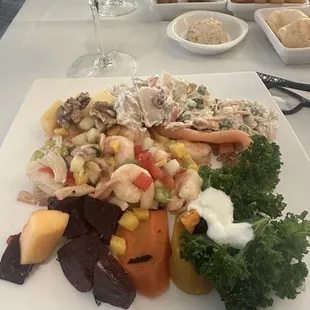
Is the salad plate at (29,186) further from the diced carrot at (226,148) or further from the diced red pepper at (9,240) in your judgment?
the diced carrot at (226,148)

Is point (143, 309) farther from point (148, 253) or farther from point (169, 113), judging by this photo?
point (169, 113)

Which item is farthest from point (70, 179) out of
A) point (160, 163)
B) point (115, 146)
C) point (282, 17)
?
point (282, 17)

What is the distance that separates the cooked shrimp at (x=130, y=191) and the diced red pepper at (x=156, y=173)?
5 centimetres

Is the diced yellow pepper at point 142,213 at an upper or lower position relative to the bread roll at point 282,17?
upper

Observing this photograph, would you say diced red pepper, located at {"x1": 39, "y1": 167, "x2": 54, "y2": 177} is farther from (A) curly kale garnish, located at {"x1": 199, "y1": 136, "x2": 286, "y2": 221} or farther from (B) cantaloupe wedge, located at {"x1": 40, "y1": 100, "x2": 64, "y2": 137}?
(A) curly kale garnish, located at {"x1": 199, "y1": 136, "x2": 286, "y2": 221}

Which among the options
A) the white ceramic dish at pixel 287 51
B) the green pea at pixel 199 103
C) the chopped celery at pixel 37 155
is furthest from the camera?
the white ceramic dish at pixel 287 51

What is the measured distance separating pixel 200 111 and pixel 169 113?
11 cm

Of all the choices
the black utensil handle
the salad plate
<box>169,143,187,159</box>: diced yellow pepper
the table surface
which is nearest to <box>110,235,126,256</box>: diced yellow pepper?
the salad plate

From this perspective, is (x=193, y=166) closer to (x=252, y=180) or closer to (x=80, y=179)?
(x=252, y=180)

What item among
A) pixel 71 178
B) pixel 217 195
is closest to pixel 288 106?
pixel 217 195

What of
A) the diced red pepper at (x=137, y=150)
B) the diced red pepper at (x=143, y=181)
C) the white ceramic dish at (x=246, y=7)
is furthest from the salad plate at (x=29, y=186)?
the white ceramic dish at (x=246, y=7)

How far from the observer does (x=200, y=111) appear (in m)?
1.56

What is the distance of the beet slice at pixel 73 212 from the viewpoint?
1.23 m

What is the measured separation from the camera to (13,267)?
118 cm
